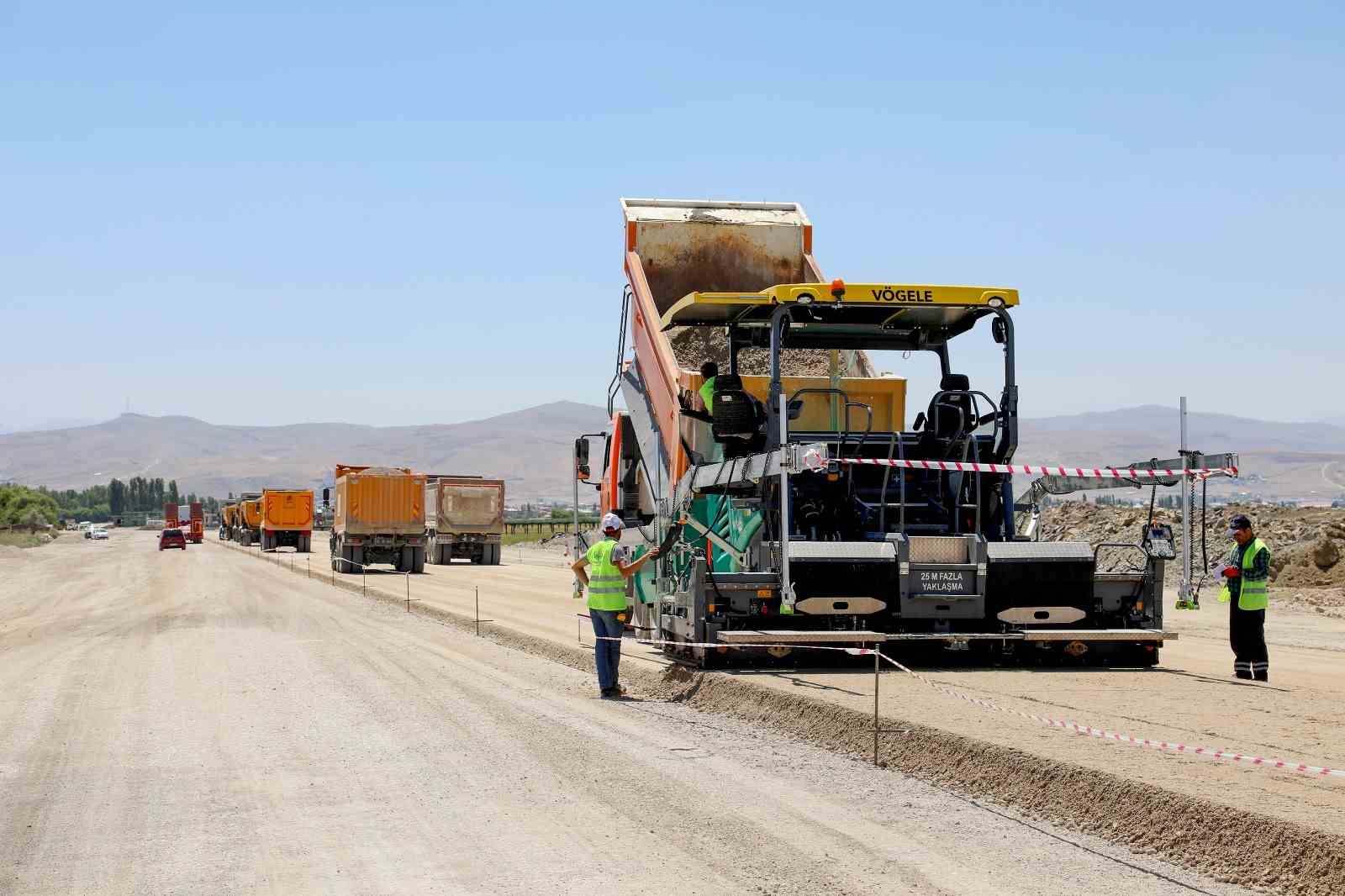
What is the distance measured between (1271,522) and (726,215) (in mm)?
25707

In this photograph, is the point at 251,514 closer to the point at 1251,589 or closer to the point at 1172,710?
the point at 1251,589

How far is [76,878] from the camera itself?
21.4 ft

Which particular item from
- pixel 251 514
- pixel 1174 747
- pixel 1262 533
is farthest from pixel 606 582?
pixel 251 514

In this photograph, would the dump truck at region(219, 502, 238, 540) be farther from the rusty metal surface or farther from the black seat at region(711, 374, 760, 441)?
the black seat at region(711, 374, 760, 441)

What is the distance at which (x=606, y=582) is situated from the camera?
12.8m

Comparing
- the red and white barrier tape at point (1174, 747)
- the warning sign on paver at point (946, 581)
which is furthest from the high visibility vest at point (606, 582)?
A: the red and white barrier tape at point (1174, 747)

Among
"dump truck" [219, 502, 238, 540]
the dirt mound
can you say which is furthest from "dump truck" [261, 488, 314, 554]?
the dirt mound

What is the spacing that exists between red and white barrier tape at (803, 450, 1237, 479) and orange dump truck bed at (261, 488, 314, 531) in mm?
56210

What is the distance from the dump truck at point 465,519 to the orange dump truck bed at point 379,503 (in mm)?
3477

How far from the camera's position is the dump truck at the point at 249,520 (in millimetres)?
75812

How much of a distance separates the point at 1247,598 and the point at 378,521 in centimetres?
3375

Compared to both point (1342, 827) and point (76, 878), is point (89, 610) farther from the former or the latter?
point (1342, 827)

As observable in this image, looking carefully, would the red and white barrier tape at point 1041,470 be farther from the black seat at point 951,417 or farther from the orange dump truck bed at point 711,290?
the orange dump truck bed at point 711,290

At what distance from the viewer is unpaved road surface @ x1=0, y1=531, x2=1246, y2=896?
650cm
